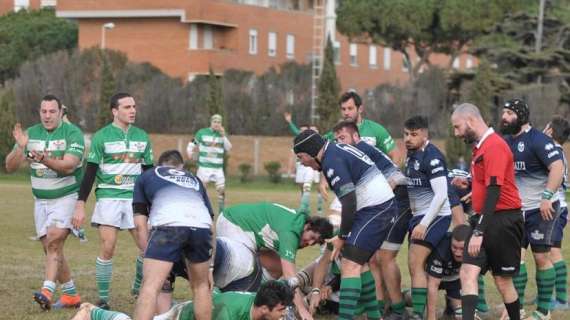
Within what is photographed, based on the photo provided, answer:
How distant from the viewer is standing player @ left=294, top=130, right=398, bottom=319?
31.5 feet

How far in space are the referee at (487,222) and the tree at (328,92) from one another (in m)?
35.5

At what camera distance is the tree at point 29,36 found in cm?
6219

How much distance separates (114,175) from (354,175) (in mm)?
2942

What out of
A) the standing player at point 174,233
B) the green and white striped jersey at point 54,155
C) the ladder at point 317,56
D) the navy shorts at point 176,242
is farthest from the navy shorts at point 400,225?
the ladder at point 317,56

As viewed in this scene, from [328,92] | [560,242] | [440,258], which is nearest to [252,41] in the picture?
[328,92]

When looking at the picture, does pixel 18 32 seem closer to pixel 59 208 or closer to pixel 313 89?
pixel 313 89

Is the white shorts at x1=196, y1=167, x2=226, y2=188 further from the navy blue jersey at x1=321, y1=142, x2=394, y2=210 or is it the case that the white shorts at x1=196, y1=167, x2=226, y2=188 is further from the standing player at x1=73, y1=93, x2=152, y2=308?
the navy blue jersey at x1=321, y1=142, x2=394, y2=210

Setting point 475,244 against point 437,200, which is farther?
point 437,200

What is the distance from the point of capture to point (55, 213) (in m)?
11.4

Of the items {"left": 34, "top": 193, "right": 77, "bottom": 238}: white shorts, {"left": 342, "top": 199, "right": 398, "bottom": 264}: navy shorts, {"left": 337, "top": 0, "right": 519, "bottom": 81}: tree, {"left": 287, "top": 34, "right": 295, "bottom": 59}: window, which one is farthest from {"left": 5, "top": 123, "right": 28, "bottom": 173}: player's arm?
{"left": 287, "top": 34, "right": 295, "bottom": 59}: window

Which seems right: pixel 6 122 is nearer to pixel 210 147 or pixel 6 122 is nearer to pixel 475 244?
pixel 210 147

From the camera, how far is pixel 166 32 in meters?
58.4

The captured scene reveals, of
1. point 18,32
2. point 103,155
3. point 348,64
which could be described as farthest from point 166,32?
point 103,155

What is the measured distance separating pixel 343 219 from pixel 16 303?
3.82 m
